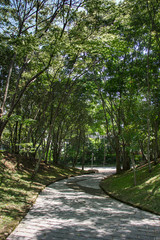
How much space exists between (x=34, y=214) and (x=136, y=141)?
22.7ft

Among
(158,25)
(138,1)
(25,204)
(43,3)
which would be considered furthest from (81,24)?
(25,204)

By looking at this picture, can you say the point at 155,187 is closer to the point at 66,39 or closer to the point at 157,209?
the point at 157,209

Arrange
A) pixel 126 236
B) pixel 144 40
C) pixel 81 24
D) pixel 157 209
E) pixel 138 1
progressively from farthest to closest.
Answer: pixel 144 40 → pixel 138 1 → pixel 81 24 → pixel 157 209 → pixel 126 236

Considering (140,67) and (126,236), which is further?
(140,67)

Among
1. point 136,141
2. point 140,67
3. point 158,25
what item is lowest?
point 136,141

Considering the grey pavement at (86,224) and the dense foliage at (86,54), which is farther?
the dense foliage at (86,54)

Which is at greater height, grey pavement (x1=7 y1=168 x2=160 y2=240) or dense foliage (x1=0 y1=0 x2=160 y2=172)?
dense foliage (x1=0 y1=0 x2=160 y2=172)

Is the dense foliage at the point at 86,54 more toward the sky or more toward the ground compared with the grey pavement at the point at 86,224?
more toward the sky

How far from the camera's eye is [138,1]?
10.8m

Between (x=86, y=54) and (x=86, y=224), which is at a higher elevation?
(x=86, y=54)

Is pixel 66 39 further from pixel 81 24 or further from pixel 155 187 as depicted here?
pixel 155 187

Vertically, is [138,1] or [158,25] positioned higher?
[138,1]

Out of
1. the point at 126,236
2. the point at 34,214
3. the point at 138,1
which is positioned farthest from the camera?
the point at 138,1

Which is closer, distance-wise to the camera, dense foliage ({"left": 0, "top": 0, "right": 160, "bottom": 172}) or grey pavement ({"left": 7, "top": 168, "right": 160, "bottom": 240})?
grey pavement ({"left": 7, "top": 168, "right": 160, "bottom": 240})
